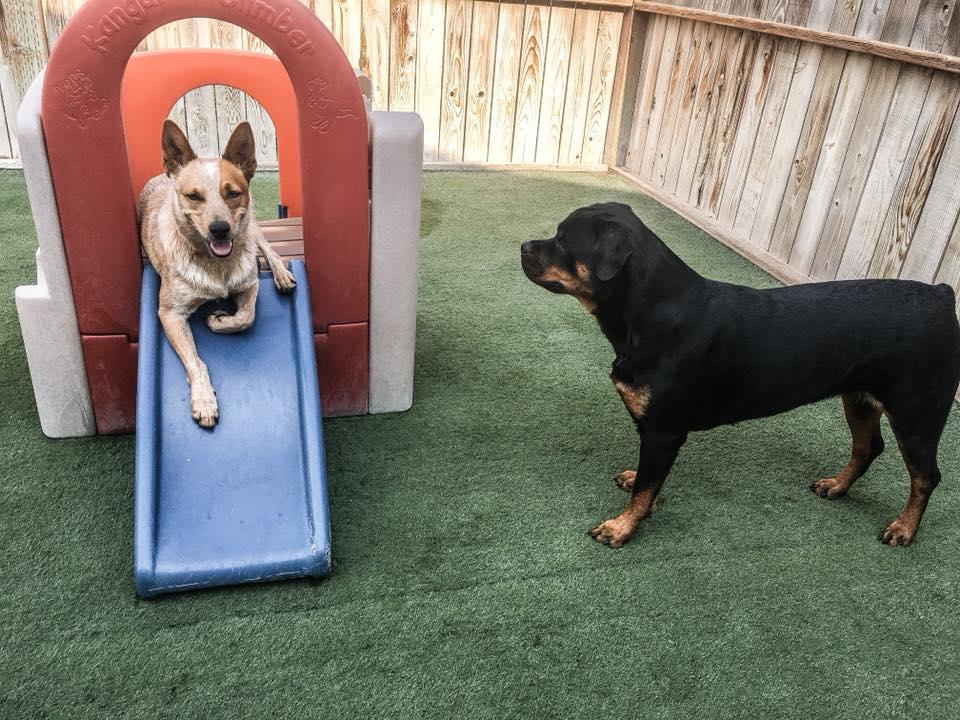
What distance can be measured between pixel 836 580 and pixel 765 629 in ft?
1.33

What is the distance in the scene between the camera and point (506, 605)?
93.2 inches

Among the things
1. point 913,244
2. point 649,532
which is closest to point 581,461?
point 649,532

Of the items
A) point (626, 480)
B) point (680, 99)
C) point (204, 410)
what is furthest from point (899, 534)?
point (680, 99)

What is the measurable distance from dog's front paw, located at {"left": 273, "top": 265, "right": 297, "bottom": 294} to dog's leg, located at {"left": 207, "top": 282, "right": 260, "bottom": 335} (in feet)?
0.30

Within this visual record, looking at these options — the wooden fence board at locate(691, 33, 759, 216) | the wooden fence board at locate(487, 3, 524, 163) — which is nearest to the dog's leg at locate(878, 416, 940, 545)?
the wooden fence board at locate(691, 33, 759, 216)

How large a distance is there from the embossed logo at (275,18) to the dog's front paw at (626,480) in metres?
1.93

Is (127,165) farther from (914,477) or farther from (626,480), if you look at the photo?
(914,477)

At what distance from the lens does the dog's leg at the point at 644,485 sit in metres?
2.50

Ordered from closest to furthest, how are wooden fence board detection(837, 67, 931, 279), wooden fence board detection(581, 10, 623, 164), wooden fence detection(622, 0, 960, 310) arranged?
1. wooden fence detection(622, 0, 960, 310)
2. wooden fence board detection(837, 67, 931, 279)
3. wooden fence board detection(581, 10, 623, 164)

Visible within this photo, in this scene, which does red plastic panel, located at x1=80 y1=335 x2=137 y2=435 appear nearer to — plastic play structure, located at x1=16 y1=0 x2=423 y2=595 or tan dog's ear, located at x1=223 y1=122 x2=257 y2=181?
plastic play structure, located at x1=16 y1=0 x2=423 y2=595

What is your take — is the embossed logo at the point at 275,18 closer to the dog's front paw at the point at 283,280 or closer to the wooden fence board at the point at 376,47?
the dog's front paw at the point at 283,280

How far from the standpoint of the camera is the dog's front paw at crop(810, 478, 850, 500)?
297 cm

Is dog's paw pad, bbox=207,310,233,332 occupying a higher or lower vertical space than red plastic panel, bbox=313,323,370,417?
higher

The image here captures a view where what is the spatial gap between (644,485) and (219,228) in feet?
5.51
